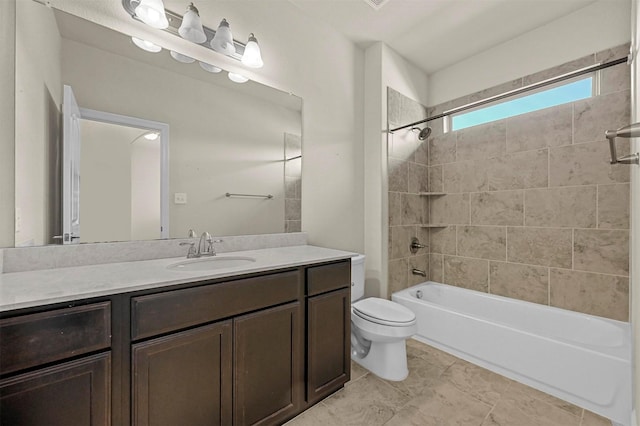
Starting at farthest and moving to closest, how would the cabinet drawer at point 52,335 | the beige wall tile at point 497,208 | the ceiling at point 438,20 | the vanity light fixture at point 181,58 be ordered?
the beige wall tile at point 497,208 < the ceiling at point 438,20 < the vanity light fixture at point 181,58 < the cabinet drawer at point 52,335

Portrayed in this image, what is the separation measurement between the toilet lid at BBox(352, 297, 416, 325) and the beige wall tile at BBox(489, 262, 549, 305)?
117 cm

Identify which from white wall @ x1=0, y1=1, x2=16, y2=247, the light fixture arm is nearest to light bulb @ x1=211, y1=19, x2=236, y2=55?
the light fixture arm

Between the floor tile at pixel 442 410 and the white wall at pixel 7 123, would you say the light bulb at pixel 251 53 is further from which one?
the floor tile at pixel 442 410

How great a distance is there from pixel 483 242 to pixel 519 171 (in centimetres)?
72

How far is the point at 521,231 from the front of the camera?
2.34 metres

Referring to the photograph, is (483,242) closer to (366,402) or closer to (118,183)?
(366,402)

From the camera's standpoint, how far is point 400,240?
2611 mm

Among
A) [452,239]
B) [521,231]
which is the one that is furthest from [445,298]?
[521,231]

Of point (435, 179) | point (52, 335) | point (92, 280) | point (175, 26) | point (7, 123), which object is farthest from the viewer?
point (435, 179)

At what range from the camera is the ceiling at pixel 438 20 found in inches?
78.0

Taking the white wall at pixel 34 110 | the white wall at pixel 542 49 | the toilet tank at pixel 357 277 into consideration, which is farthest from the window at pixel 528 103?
the white wall at pixel 34 110

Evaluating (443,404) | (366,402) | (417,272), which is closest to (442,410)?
(443,404)

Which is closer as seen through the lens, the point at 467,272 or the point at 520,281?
the point at 520,281

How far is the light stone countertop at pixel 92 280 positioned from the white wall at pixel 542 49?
8.47ft
